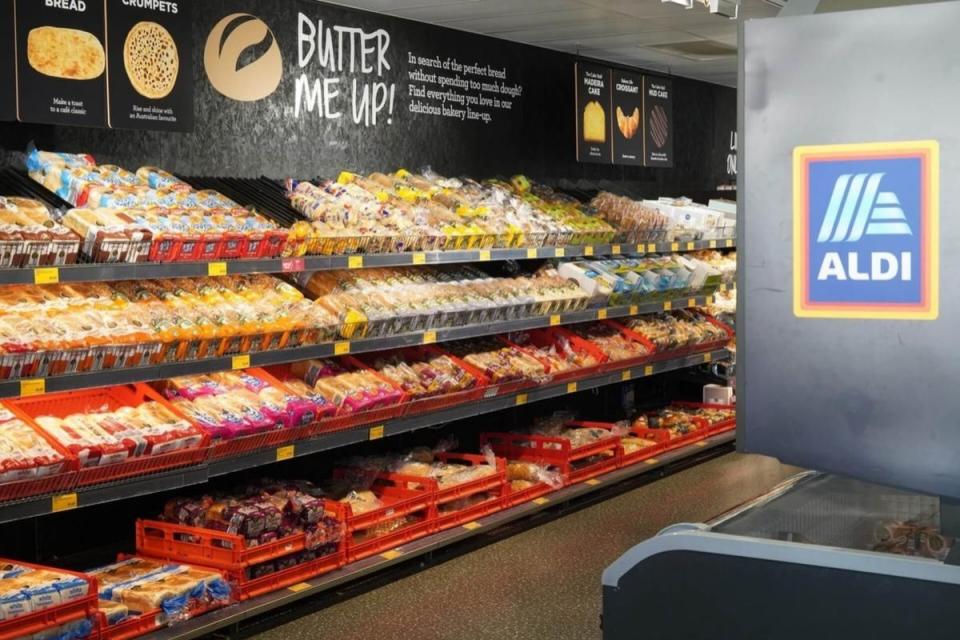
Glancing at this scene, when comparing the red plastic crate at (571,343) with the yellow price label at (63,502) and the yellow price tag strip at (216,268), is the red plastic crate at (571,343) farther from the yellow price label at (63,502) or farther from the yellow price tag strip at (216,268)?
the yellow price label at (63,502)

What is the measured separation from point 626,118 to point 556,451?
113 inches

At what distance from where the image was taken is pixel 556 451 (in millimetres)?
6512

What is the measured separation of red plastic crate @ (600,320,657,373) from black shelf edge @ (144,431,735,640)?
0.62 m

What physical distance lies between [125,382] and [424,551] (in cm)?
173

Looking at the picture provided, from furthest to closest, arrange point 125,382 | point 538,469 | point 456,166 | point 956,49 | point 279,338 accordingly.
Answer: point 456,166 < point 538,469 < point 279,338 < point 125,382 < point 956,49

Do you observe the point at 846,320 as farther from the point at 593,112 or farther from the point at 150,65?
the point at 593,112

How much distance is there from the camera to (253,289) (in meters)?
5.06

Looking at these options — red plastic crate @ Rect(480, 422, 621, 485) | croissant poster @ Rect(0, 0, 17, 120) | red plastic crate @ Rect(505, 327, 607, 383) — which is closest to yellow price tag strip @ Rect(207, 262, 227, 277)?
croissant poster @ Rect(0, 0, 17, 120)

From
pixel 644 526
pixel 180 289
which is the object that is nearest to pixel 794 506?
pixel 180 289

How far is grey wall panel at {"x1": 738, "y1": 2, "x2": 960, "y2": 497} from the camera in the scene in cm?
171

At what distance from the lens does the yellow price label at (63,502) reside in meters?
3.86

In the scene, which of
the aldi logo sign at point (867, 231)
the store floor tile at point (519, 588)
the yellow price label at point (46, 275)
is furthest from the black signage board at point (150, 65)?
the aldi logo sign at point (867, 231)

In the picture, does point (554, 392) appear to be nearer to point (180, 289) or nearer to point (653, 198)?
point (180, 289)

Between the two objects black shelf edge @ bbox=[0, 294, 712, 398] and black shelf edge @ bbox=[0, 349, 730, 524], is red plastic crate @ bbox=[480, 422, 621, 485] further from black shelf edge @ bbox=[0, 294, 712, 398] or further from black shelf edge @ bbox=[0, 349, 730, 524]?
black shelf edge @ bbox=[0, 294, 712, 398]
